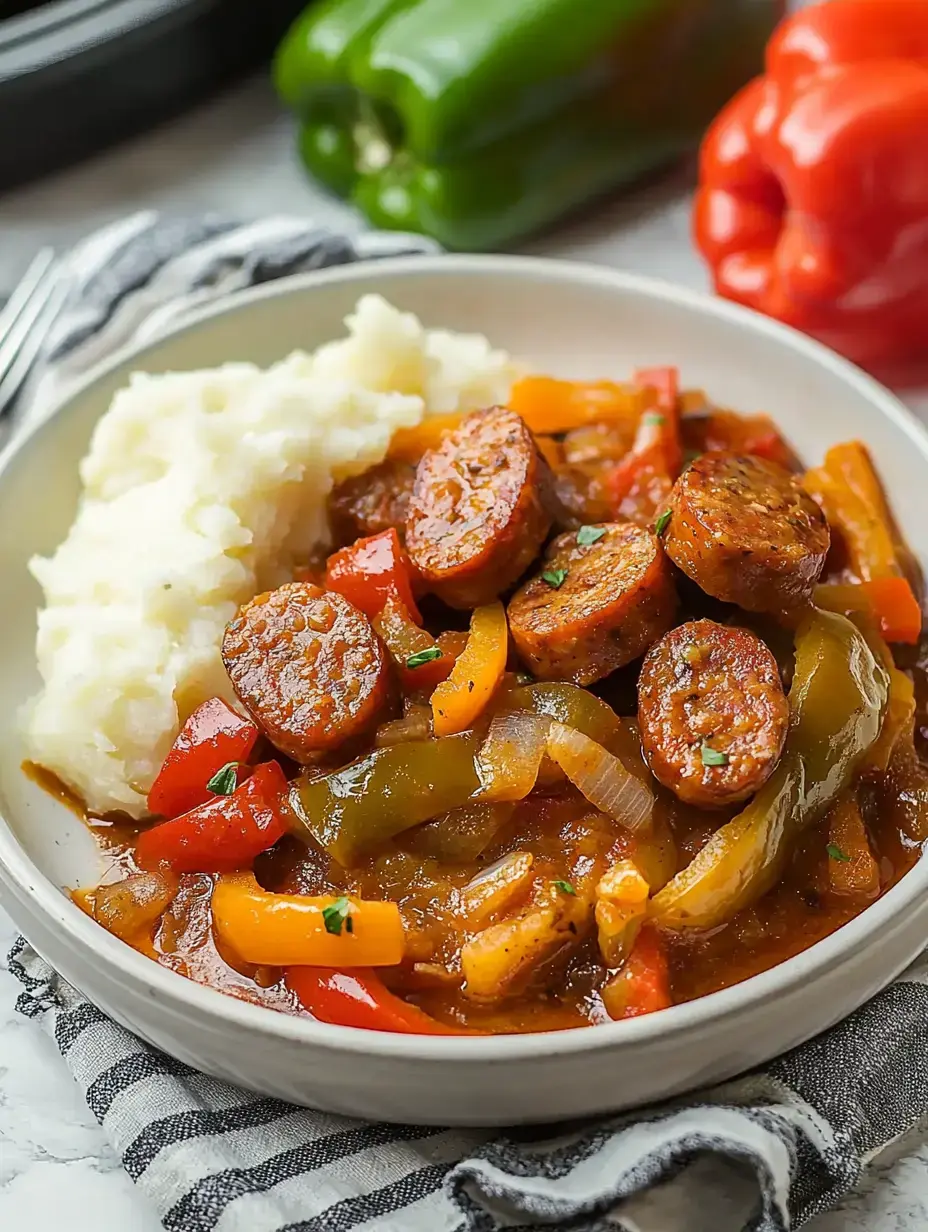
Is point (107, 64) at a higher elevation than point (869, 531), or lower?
higher

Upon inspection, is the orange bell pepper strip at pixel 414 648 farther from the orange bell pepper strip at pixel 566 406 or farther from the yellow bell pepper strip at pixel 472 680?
the orange bell pepper strip at pixel 566 406

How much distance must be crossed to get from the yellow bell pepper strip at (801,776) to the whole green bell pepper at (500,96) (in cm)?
328

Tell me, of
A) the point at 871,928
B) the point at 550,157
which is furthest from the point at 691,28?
the point at 871,928

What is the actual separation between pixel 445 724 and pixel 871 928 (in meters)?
1.12

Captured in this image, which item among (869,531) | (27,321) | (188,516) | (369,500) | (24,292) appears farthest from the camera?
(24,292)

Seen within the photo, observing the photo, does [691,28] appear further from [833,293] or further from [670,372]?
[670,372]

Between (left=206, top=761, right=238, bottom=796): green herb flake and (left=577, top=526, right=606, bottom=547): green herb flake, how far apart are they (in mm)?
1161

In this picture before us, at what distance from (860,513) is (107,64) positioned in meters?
4.11

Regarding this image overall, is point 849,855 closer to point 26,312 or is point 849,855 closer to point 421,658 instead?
point 421,658

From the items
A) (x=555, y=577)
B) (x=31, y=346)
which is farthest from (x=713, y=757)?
(x=31, y=346)

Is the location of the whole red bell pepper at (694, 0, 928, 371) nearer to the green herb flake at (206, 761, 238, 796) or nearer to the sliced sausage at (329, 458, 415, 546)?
the sliced sausage at (329, 458, 415, 546)

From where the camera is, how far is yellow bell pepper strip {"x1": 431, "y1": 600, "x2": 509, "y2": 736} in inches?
130

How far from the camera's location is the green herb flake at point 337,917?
2.95 metres

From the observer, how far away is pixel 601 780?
316 cm
